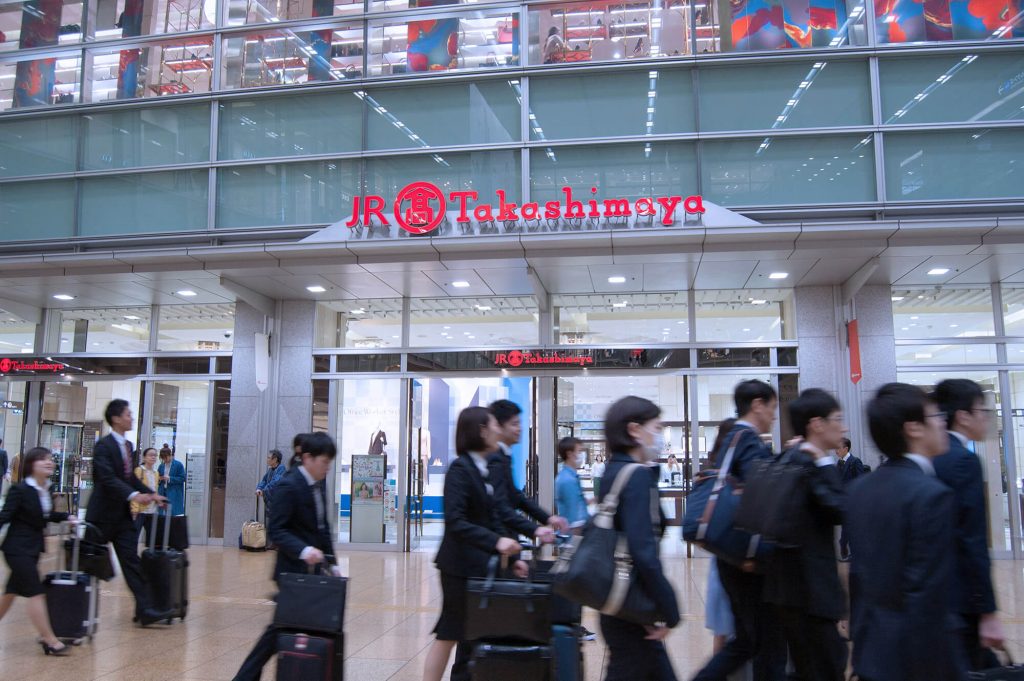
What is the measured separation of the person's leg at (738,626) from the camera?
Result: 3.93 m

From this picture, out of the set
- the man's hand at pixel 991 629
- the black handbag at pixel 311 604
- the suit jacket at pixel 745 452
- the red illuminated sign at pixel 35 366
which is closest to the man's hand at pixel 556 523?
the suit jacket at pixel 745 452

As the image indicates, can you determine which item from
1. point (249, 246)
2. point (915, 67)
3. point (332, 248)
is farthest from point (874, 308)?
point (249, 246)

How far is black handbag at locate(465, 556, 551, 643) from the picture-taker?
3.61 meters

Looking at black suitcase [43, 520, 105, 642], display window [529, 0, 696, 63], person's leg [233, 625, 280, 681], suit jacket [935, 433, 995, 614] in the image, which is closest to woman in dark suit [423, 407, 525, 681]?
person's leg [233, 625, 280, 681]

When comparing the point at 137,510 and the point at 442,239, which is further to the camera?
the point at 442,239

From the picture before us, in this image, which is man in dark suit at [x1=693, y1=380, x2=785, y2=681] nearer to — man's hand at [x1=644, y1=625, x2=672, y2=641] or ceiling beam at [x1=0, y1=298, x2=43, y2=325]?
man's hand at [x1=644, y1=625, x2=672, y2=641]

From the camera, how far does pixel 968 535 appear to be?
129 inches

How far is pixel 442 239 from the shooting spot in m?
11.3

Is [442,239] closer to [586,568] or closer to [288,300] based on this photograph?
[288,300]

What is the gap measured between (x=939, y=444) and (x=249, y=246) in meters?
10.3

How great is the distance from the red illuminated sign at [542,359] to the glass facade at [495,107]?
266 centimetres

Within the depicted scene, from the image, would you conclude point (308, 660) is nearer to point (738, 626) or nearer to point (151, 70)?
point (738, 626)

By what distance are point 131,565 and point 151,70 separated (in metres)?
9.24

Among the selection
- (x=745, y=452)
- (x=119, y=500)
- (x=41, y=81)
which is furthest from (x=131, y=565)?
(x=41, y=81)
